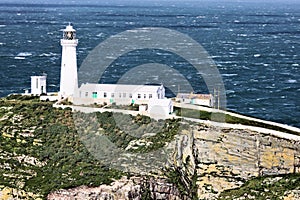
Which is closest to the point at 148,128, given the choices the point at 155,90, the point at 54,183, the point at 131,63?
the point at 155,90

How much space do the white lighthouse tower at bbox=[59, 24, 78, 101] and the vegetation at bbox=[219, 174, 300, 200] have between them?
14745mm

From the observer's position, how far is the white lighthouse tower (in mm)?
46500

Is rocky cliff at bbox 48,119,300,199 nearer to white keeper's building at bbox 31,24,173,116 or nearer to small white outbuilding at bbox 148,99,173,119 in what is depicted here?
small white outbuilding at bbox 148,99,173,119

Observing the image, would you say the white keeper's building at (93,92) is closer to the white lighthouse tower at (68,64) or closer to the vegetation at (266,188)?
the white lighthouse tower at (68,64)

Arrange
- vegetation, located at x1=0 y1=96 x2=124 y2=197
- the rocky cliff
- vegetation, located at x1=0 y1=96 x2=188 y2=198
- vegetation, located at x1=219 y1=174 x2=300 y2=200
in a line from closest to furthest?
vegetation, located at x1=219 y1=174 x2=300 y2=200, vegetation, located at x1=0 y1=96 x2=124 y2=197, vegetation, located at x1=0 y1=96 x2=188 y2=198, the rocky cliff

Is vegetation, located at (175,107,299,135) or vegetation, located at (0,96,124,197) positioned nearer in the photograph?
vegetation, located at (0,96,124,197)

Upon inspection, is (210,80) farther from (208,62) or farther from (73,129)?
(73,129)

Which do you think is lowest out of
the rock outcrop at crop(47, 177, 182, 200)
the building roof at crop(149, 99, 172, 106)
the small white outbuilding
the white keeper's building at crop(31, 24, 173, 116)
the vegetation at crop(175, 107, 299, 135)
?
the rock outcrop at crop(47, 177, 182, 200)

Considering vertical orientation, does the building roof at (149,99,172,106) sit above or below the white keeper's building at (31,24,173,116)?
below

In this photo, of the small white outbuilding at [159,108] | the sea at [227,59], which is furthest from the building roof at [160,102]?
the sea at [227,59]

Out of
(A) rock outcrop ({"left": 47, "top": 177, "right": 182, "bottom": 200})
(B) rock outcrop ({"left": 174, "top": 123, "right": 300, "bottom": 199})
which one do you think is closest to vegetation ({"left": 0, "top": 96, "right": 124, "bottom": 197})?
(A) rock outcrop ({"left": 47, "top": 177, "right": 182, "bottom": 200})

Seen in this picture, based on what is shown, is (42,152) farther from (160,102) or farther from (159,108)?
(160,102)

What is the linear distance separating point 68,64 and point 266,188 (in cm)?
1739

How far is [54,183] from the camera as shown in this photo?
36.8m
